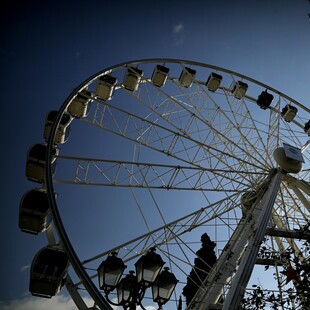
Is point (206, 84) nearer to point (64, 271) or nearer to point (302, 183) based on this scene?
point (302, 183)

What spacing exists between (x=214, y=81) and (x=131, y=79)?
3.78m

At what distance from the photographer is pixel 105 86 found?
1259 cm

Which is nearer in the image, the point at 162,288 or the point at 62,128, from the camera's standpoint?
the point at 162,288

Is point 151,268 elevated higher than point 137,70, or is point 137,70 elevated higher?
point 137,70

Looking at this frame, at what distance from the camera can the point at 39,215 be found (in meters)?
7.93

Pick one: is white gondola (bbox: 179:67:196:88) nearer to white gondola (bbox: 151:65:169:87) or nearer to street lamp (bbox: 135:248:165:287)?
white gondola (bbox: 151:65:169:87)

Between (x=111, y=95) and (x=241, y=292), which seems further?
(x=111, y=95)

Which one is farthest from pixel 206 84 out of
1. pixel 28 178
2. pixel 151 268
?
pixel 151 268

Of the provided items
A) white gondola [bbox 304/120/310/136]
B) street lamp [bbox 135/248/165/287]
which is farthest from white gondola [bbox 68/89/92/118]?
white gondola [bbox 304/120/310/136]

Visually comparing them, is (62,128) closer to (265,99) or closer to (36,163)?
(36,163)

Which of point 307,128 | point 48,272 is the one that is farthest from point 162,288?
point 307,128

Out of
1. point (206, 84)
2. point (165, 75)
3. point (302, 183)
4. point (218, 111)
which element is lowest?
point (302, 183)

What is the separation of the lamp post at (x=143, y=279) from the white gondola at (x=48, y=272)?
7.02 feet

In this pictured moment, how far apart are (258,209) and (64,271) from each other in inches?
220
